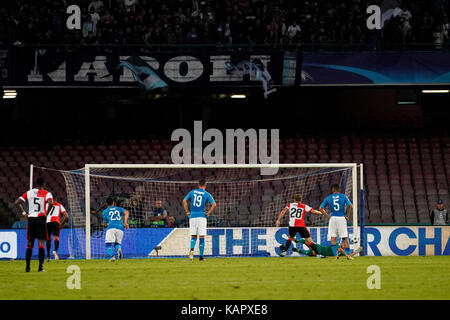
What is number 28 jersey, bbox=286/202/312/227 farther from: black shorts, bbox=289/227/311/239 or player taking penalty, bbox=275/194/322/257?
black shorts, bbox=289/227/311/239

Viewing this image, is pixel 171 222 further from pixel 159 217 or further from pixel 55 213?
pixel 55 213

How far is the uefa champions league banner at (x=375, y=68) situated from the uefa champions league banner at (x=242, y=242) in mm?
6931

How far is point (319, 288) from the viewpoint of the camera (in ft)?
38.5

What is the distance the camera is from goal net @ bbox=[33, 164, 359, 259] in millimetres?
20609

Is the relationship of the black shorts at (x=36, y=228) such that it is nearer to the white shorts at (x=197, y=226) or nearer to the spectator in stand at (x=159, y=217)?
the white shorts at (x=197, y=226)

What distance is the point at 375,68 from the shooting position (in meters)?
26.0

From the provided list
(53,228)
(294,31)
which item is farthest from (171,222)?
(294,31)

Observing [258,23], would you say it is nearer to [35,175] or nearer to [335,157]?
[335,157]

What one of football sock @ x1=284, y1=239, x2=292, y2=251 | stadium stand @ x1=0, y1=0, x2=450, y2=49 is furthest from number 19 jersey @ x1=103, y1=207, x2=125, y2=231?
A: stadium stand @ x1=0, y1=0, x2=450, y2=49

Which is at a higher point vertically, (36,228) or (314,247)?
(36,228)

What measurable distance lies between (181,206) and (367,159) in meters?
7.78

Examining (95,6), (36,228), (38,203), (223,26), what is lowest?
(36,228)

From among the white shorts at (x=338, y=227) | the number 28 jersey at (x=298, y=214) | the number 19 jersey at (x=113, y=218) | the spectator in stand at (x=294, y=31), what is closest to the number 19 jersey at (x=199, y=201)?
the number 19 jersey at (x=113, y=218)

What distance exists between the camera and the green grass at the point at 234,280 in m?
11.0
